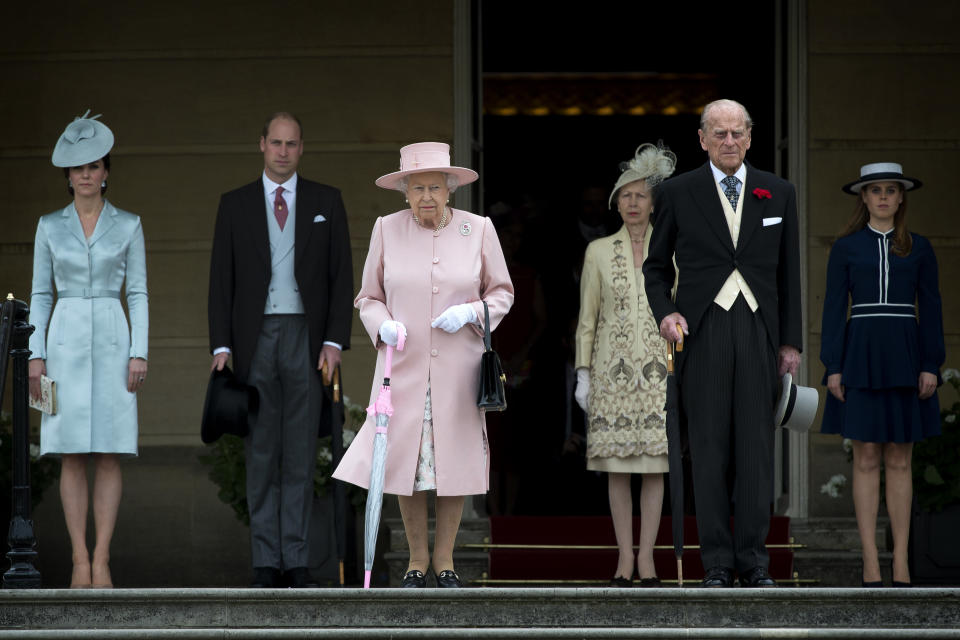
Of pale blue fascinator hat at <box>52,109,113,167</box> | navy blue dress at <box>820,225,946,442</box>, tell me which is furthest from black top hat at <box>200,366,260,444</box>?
navy blue dress at <box>820,225,946,442</box>

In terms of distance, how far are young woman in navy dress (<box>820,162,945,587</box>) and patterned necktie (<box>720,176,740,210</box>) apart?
4.33ft

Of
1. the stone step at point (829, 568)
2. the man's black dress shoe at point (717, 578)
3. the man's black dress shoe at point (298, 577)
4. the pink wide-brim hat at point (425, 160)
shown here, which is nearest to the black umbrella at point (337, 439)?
the man's black dress shoe at point (298, 577)

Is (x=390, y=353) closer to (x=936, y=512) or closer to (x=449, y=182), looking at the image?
(x=449, y=182)

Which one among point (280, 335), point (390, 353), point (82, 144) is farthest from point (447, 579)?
point (82, 144)

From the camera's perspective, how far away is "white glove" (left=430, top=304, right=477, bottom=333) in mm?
6207

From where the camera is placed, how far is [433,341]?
6.31 meters

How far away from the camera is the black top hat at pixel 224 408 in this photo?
22.9 ft

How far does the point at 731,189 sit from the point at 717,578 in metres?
1.48

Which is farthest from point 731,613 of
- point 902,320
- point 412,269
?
point 902,320

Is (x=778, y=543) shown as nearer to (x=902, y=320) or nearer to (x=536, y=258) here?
(x=902, y=320)

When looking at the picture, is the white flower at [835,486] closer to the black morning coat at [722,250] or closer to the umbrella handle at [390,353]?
the black morning coat at [722,250]

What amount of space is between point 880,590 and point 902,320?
7.54 ft

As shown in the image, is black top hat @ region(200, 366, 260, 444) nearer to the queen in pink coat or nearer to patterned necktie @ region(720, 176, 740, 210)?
the queen in pink coat

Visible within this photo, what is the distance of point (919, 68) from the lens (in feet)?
29.1
